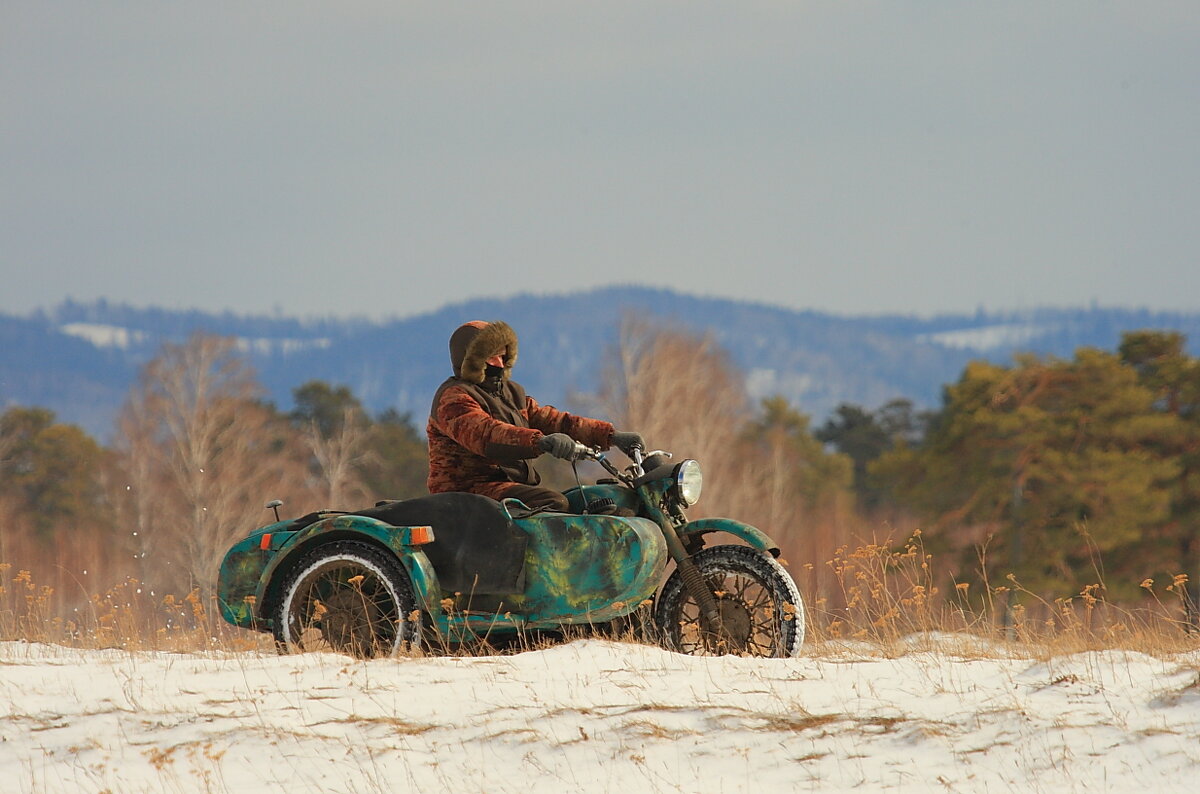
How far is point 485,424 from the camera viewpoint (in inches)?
347

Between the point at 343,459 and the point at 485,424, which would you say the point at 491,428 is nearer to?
the point at 485,424

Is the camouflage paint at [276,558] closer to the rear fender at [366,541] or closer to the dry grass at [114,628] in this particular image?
the rear fender at [366,541]

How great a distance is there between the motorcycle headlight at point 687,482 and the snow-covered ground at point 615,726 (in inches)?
40.4

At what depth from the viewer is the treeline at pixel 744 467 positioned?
46625mm

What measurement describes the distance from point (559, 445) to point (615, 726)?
1.73 m

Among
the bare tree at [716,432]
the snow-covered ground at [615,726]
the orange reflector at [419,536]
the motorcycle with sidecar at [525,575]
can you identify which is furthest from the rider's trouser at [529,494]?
the bare tree at [716,432]

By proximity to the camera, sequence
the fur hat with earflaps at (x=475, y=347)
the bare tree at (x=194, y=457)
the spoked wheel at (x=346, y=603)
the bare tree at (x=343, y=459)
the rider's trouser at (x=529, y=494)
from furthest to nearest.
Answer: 1. the bare tree at (x=343, y=459)
2. the bare tree at (x=194, y=457)
3. the fur hat with earflaps at (x=475, y=347)
4. the rider's trouser at (x=529, y=494)
5. the spoked wheel at (x=346, y=603)

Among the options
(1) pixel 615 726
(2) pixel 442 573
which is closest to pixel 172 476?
(2) pixel 442 573

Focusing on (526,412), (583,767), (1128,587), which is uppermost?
(526,412)

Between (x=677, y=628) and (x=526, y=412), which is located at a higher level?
(x=526, y=412)

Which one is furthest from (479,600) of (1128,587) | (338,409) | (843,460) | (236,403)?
(338,409)

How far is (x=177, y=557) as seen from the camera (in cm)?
5841

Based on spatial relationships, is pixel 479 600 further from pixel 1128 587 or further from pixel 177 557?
pixel 177 557

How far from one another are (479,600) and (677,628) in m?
1.12
